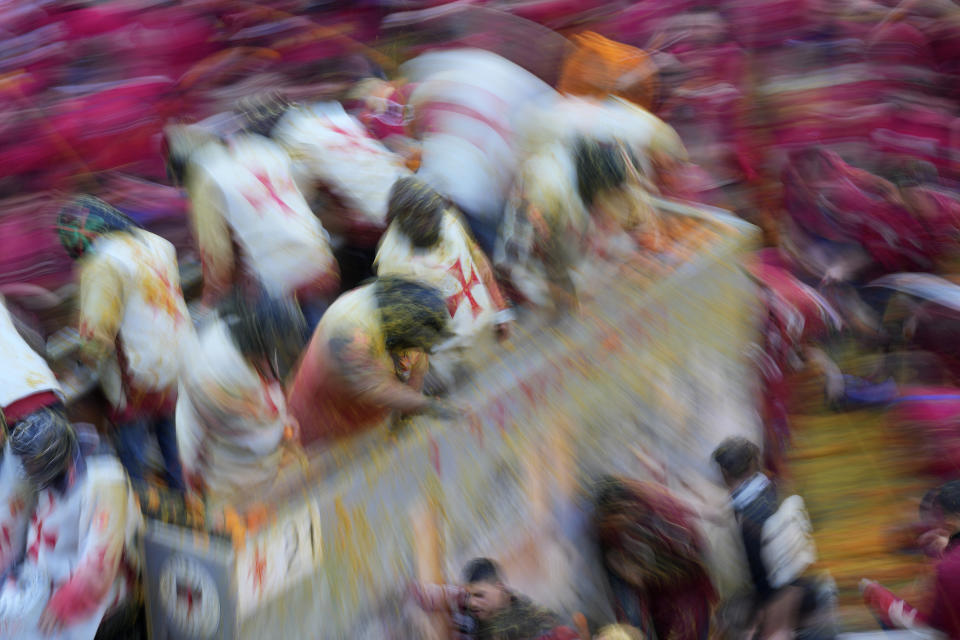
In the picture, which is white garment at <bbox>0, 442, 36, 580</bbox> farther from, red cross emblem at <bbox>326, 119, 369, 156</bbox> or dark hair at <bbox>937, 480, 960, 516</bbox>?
dark hair at <bbox>937, 480, 960, 516</bbox>

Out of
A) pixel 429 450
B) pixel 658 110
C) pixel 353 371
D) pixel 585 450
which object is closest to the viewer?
pixel 353 371

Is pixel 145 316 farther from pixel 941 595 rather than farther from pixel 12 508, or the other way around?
pixel 941 595

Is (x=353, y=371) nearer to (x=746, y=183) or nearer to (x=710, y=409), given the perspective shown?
(x=710, y=409)

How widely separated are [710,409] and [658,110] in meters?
2.84

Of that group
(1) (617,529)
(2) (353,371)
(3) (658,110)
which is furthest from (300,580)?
(3) (658,110)

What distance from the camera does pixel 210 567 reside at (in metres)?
3.41

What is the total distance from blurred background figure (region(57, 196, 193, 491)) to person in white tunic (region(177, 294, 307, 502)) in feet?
1.82

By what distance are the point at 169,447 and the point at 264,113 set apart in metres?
1.53

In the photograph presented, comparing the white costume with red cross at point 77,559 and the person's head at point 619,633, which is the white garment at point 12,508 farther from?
the person's head at point 619,633

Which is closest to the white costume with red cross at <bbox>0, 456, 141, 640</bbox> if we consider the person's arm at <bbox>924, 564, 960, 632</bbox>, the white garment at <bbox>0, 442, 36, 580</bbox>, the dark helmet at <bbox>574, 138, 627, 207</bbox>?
the white garment at <bbox>0, 442, 36, 580</bbox>

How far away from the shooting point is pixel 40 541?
3639mm

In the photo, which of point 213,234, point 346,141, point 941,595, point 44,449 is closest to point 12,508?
point 44,449

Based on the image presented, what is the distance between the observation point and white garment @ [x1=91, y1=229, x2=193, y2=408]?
4.48 metres

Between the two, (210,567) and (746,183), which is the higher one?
(210,567)
